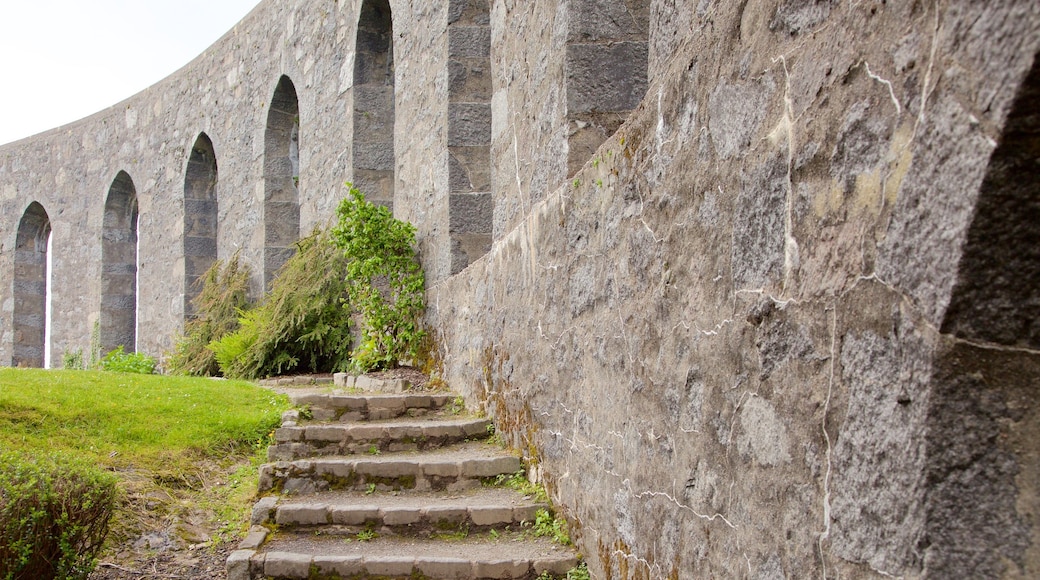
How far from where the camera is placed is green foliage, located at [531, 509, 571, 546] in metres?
3.87

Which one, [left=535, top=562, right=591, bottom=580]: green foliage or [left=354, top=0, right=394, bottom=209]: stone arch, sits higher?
[left=354, top=0, right=394, bottom=209]: stone arch

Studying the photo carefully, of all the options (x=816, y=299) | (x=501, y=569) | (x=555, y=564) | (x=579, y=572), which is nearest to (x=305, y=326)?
(x=501, y=569)

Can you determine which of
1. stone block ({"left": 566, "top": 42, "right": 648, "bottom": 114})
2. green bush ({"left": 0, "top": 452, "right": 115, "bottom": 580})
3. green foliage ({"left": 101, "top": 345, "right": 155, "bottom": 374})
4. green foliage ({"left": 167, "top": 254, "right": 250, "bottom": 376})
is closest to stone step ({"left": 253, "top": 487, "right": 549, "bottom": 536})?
green bush ({"left": 0, "top": 452, "right": 115, "bottom": 580})

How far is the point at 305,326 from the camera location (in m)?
8.53

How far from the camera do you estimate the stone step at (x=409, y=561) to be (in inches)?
146

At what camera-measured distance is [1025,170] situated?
51.1 inches

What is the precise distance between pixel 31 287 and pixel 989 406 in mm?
19252

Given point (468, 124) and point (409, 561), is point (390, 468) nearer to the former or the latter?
point (409, 561)

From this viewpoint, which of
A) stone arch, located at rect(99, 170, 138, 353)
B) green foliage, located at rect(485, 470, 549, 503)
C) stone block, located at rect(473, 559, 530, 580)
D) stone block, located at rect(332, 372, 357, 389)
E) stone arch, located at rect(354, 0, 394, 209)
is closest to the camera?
stone block, located at rect(473, 559, 530, 580)

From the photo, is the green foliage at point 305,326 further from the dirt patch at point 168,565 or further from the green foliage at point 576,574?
the green foliage at point 576,574

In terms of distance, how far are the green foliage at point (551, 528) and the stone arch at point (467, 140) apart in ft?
9.90

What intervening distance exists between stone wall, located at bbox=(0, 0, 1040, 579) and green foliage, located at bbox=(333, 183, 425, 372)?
891 millimetres

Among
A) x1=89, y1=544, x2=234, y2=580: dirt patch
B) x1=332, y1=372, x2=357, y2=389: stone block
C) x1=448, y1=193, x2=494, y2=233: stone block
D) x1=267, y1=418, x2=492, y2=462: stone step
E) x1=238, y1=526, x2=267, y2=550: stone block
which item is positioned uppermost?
x1=448, y1=193, x2=494, y2=233: stone block

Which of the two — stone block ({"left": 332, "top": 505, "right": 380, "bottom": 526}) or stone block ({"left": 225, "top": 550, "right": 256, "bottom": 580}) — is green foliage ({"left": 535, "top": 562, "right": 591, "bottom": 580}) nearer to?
stone block ({"left": 332, "top": 505, "right": 380, "bottom": 526})
